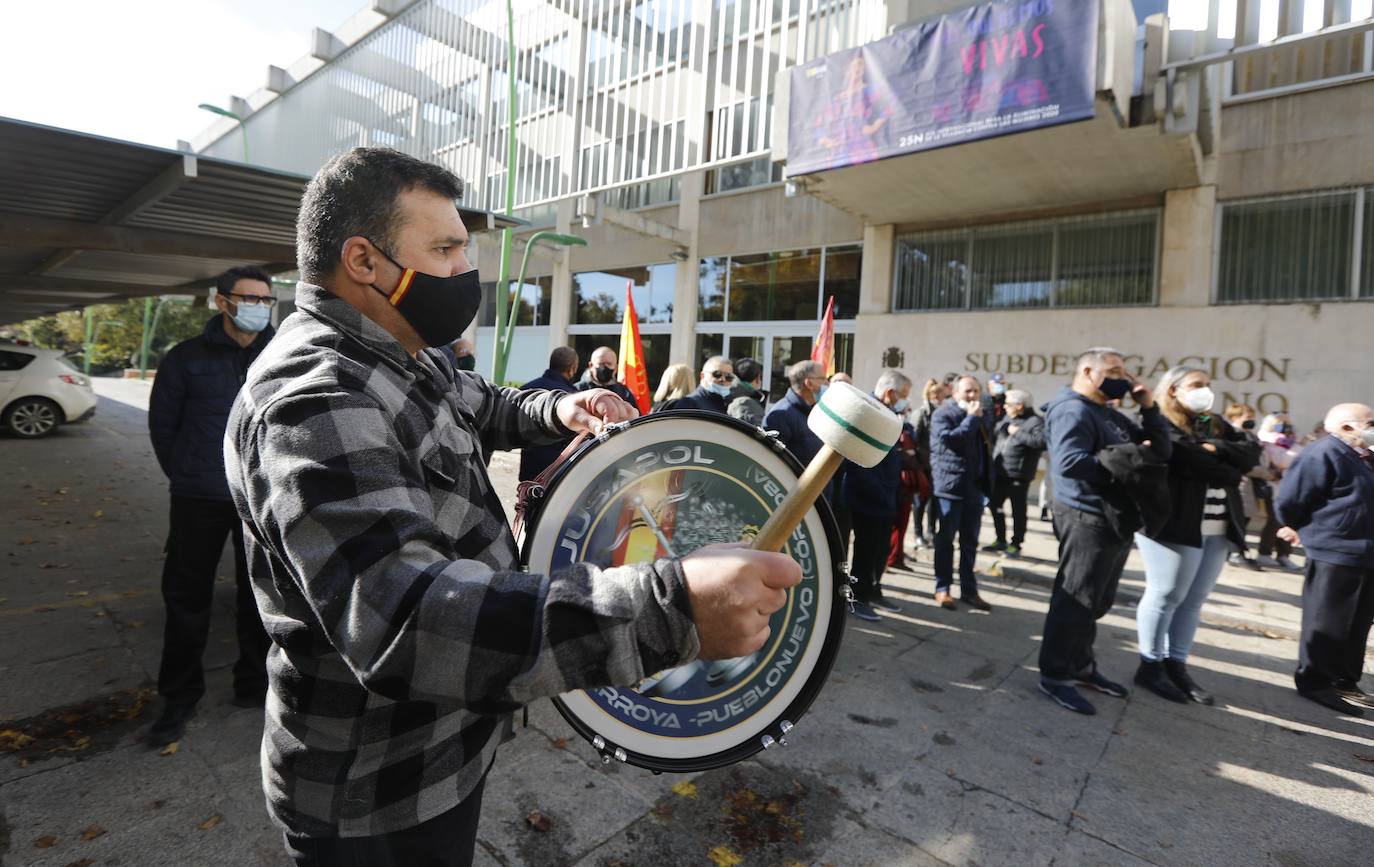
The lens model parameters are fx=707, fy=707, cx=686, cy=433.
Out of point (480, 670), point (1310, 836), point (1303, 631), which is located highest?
point (480, 670)

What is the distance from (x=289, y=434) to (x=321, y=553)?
0.17 m

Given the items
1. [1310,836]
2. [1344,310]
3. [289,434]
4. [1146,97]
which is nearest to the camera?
[289,434]

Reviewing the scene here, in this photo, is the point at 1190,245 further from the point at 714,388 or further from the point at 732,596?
the point at 732,596

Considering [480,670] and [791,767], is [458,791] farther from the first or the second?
[791,767]

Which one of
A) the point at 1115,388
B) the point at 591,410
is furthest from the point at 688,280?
the point at 591,410

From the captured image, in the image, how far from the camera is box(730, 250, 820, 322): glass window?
15.3m

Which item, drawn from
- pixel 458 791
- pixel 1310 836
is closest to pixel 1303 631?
pixel 1310 836

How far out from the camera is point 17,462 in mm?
10180

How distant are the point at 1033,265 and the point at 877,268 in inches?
111

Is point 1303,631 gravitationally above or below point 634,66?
below

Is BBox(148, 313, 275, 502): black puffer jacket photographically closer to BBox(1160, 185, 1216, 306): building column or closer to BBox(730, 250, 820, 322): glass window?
BBox(1160, 185, 1216, 306): building column

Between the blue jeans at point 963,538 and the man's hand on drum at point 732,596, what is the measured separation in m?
5.48

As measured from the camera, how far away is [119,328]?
3609cm

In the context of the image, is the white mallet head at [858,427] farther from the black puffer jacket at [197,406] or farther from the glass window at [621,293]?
the glass window at [621,293]
